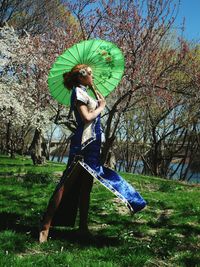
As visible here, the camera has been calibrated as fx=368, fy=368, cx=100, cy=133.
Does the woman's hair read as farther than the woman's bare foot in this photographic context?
Yes

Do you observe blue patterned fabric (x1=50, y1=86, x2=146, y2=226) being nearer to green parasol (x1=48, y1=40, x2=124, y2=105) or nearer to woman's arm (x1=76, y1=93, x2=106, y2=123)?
woman's arm (x1=76, y1=93, x2=106, y2=123)

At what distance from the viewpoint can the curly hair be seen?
219 inches

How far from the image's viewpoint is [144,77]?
1510 cm

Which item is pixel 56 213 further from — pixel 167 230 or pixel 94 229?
pixel 167 230

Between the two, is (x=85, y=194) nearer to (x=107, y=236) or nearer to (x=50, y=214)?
(x=50, y=214)

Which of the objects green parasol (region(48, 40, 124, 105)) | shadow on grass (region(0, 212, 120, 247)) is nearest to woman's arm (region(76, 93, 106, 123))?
green parasol (region(48, 40, 124, 105))

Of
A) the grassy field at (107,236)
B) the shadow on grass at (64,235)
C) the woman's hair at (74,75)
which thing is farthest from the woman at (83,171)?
the grassy field at (107,236)

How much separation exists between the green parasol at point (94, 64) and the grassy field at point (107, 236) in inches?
89.8

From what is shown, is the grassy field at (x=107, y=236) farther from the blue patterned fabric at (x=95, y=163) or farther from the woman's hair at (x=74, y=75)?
the woman's hair at (x=74, y=75)

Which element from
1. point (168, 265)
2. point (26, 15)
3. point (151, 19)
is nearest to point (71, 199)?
point (168, 265)

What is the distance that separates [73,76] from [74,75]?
0.03 metres

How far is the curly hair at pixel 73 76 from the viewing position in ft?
18.2

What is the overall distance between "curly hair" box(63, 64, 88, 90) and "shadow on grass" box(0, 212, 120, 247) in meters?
2.30

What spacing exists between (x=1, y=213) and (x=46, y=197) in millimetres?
2274
